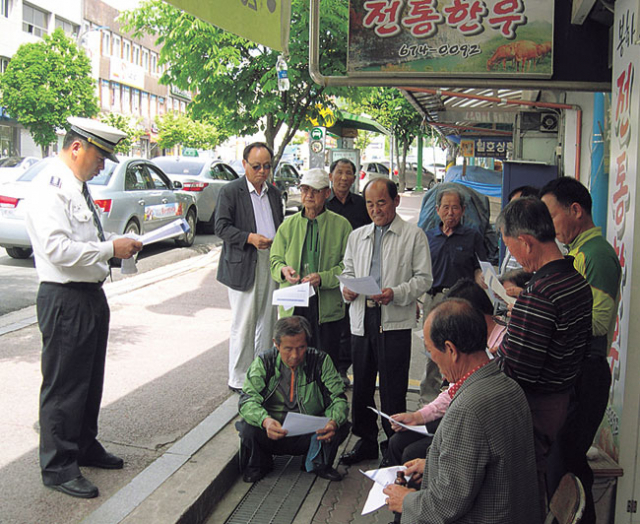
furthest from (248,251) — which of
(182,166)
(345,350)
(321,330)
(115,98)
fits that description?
(115,98)

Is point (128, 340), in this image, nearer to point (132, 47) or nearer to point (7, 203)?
point (7, 203)

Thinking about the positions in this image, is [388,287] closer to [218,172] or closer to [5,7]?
[218,172]

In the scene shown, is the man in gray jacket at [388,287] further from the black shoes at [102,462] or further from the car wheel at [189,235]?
the car wheel at [189,235]

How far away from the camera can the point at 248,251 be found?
5.64 metres

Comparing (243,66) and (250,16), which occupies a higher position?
(243,66)

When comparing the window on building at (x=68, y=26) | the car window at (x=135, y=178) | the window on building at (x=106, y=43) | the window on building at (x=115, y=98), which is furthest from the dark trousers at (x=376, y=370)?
the window on building at (x=115, y=98)

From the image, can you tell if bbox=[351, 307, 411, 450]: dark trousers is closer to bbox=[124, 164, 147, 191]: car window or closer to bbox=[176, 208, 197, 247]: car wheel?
bbox=[124, 164, 147, 191]: car window

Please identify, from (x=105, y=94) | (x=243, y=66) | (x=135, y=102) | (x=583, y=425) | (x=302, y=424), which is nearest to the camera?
(x=583, y=425)

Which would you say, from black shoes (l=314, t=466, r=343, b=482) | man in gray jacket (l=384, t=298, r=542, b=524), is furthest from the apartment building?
man in gray jacket (l=384, t=298, r=542, b=524)

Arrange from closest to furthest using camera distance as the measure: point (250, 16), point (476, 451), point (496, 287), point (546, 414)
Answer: point (476, 451)
point (546, 414)
point (496, 287)
point (250, 16)

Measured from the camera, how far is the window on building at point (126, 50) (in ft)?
172

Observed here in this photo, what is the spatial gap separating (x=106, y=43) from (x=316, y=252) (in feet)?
161

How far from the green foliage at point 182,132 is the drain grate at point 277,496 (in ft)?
154

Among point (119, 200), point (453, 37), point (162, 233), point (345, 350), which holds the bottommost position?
point (345, 350)
